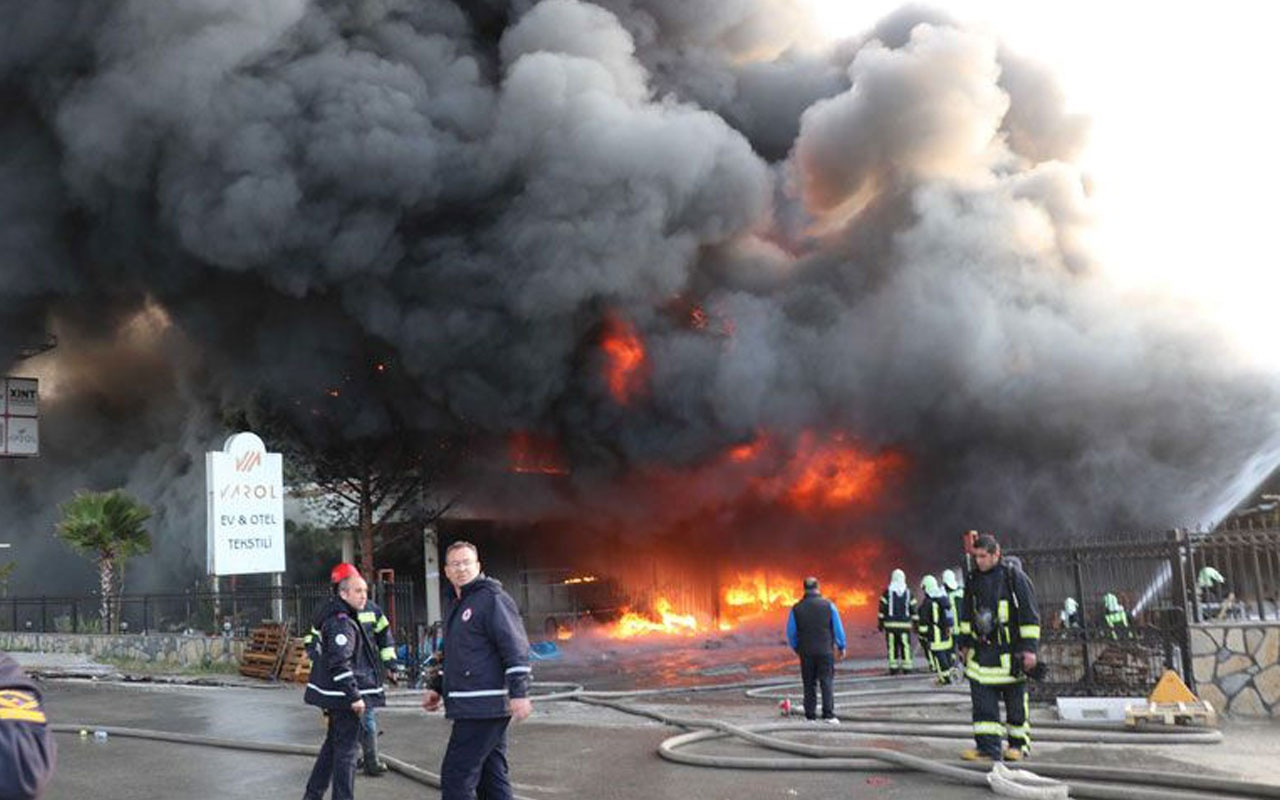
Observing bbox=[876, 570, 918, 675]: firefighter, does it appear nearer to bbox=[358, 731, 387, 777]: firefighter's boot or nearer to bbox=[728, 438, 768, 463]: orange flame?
bbox=[358, 731, 387, 777]: firefighter's boot

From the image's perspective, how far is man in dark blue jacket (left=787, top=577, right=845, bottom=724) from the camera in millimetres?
8984

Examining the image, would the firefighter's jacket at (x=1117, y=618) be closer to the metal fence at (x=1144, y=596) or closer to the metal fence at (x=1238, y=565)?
the metal fence at (x=1144, y=596)

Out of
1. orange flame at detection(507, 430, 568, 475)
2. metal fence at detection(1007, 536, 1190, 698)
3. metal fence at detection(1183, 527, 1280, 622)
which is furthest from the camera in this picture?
orange flame at detection(507, 430, 568, 475)

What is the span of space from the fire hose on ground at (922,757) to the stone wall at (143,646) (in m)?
5.34

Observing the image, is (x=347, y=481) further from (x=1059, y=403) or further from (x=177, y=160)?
(x=1059, y=403)

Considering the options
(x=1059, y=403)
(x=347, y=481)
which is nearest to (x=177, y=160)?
(x=347, y=481)

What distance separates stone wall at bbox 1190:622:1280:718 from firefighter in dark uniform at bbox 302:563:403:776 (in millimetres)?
A: 6341

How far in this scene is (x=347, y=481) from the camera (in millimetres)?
20672

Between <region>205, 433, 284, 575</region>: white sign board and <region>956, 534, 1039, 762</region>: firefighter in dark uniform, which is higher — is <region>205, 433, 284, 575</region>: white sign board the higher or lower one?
the higher one

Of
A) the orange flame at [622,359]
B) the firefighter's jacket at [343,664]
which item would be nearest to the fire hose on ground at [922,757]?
the firefighter's jacket at [343,664]

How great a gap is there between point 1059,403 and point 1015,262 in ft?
8.97

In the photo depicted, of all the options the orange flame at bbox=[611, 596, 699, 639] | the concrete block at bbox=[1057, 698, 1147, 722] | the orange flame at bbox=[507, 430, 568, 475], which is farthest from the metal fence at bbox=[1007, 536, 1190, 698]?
the orange flame at bbox=[507, 430, 568, 475]

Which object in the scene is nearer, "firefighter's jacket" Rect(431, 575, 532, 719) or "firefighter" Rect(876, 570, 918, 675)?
"firefighter's jacket" Rect(431, 575, 532, 719)

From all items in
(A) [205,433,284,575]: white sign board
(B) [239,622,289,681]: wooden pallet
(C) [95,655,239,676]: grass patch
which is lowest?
(C) [95,655,239,676]: grass patch
